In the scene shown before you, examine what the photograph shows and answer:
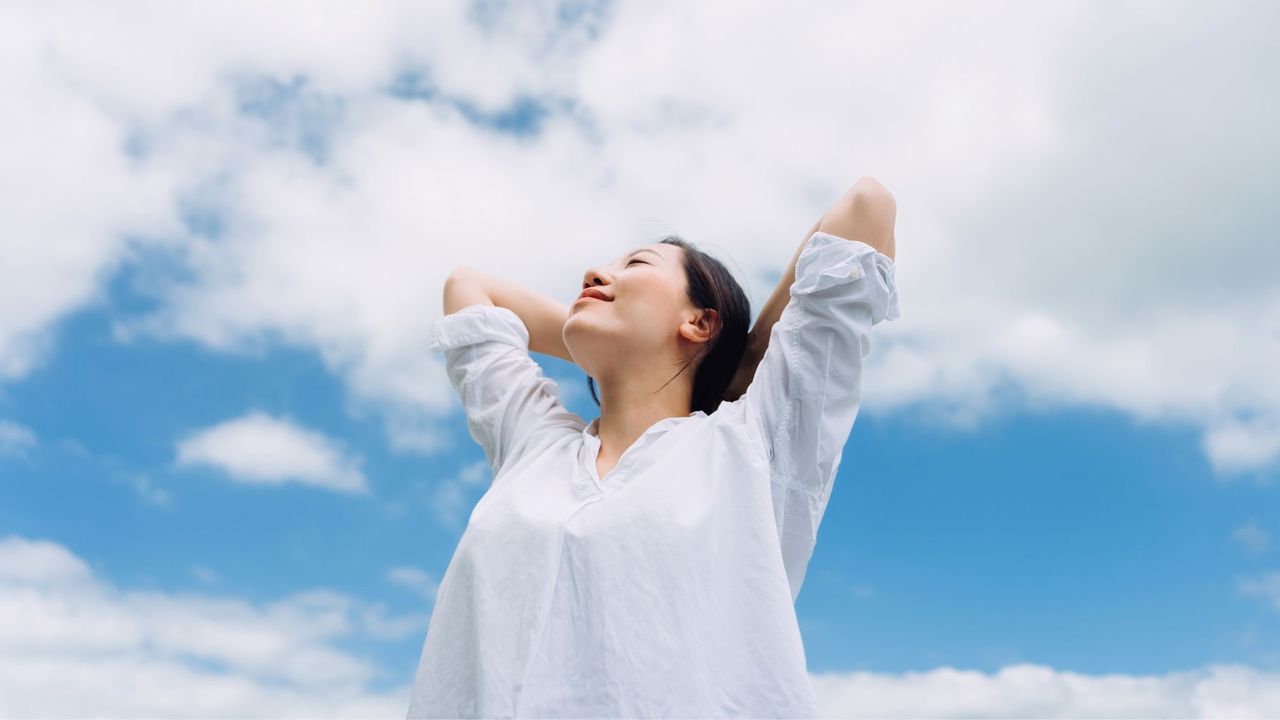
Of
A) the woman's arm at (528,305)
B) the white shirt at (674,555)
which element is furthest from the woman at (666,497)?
the woman's arm at (528,305)

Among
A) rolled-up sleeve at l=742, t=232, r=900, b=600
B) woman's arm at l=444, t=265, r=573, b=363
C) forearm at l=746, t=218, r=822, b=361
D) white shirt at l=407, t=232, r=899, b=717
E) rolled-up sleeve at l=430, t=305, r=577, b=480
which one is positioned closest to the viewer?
white shirt at l=407, t=232, r=899, b=717

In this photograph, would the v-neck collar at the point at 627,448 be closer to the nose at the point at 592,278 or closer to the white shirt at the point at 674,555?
the white shirt at the point at 674,555

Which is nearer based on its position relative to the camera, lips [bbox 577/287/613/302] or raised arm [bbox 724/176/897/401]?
raised arm [bbox 724/176/897/401]

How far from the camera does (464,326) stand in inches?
99.0

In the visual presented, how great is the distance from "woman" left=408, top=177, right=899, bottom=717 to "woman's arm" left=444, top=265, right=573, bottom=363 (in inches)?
12.3

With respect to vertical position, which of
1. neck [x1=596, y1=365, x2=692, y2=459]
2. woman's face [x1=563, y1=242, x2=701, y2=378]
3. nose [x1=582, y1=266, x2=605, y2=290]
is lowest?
neck [x1=596, y1=365, x2=692, y2=459]

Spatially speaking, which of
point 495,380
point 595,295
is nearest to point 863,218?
point 595,295

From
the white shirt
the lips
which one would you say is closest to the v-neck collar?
the white shirt

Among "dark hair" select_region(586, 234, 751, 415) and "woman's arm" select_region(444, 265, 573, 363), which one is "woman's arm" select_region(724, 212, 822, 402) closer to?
"dark hair" select_region(586, 234, 751, 415)

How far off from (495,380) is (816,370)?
0.87 metres

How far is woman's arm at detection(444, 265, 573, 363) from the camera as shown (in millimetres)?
2719

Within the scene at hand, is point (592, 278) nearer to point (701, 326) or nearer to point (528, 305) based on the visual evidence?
point (701, 326)

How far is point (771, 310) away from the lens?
2.29 m

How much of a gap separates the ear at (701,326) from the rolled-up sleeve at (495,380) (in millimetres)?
367
